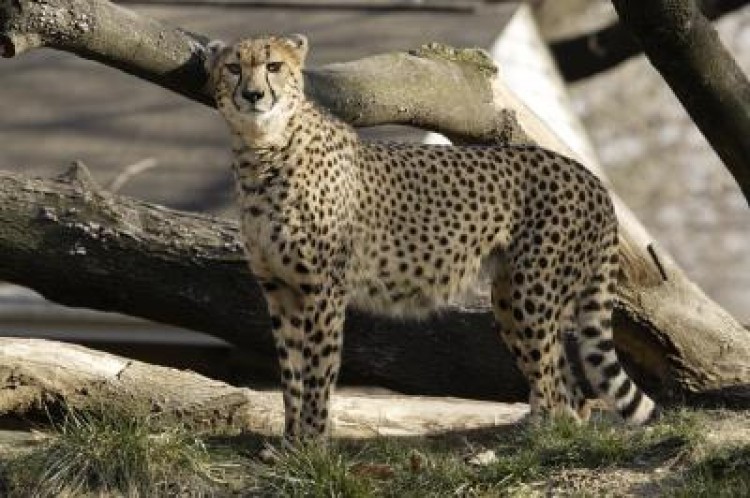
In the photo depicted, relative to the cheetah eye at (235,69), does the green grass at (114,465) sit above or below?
below

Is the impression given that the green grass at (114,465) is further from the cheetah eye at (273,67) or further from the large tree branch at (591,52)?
the large tree branch at (591,52)

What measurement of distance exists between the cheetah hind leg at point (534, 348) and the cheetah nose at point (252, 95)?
55.0 inches

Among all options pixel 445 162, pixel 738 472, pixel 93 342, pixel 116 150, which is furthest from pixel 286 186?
pixel 116 150

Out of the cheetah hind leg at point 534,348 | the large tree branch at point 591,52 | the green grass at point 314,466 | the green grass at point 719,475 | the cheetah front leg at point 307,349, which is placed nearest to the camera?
the green grass at point 719,475

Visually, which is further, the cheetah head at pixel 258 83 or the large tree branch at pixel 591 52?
the large tree branch at pixel 591 52

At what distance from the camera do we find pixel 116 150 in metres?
11.7

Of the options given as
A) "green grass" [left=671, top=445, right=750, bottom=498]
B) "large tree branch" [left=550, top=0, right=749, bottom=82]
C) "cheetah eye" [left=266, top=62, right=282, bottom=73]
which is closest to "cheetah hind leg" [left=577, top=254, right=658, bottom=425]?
"green grass" [left=671, top=445, right=750, bottom=498]

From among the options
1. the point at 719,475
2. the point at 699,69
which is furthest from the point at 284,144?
the point at 719,475

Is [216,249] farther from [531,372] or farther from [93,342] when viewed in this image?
[93,342]

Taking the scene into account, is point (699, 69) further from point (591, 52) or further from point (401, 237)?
point (591, 52)

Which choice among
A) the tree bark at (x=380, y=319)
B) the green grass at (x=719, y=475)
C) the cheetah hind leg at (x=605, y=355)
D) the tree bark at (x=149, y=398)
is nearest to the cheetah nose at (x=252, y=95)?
the tree bark at (x=380, y=319)

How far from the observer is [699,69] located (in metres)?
7.33

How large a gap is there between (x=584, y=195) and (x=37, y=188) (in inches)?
89.0

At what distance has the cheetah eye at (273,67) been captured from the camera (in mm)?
7160
